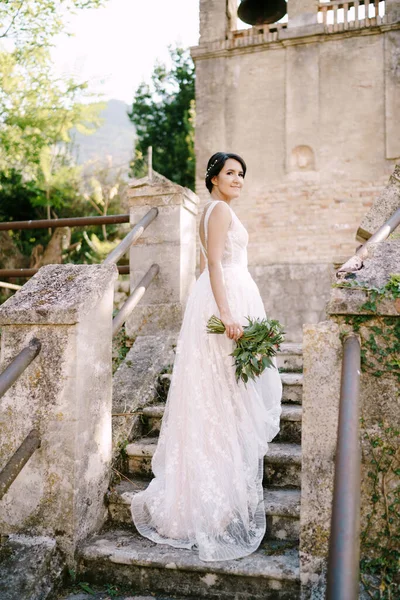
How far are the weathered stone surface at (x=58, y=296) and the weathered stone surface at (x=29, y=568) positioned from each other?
3.63 ft

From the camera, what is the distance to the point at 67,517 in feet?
8.55

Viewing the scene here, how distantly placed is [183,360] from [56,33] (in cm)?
823

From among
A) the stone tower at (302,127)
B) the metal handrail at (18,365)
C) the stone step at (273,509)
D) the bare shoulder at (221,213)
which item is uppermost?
the stone tower at (302,127)

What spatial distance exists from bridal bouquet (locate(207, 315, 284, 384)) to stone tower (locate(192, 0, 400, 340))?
22.1 feet

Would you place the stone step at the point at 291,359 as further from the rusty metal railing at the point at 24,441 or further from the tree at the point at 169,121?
the tree at the point at 169,121

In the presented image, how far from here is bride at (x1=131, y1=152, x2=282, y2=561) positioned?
8.71 feet

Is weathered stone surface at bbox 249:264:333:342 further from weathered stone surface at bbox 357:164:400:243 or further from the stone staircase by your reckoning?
the stone staircase

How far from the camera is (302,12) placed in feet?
34.8

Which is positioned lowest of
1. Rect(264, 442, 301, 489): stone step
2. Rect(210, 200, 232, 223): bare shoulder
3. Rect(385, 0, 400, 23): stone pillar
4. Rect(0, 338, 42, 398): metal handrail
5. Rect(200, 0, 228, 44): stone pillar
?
Rect(264, 442, 301, 489): stone step

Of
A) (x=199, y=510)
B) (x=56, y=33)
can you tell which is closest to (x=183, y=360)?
(x=199, y=510)

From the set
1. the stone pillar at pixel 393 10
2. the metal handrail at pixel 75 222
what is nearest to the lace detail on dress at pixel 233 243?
the metal handrail at pixel 75 222

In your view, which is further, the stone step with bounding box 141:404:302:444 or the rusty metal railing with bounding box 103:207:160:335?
the rusty metal railing with bounding box 103:207:160:335

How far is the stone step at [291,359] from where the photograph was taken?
13.2 feet

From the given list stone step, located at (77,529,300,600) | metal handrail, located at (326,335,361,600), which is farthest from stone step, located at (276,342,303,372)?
metal handrail, located at (326,335,361,600)
